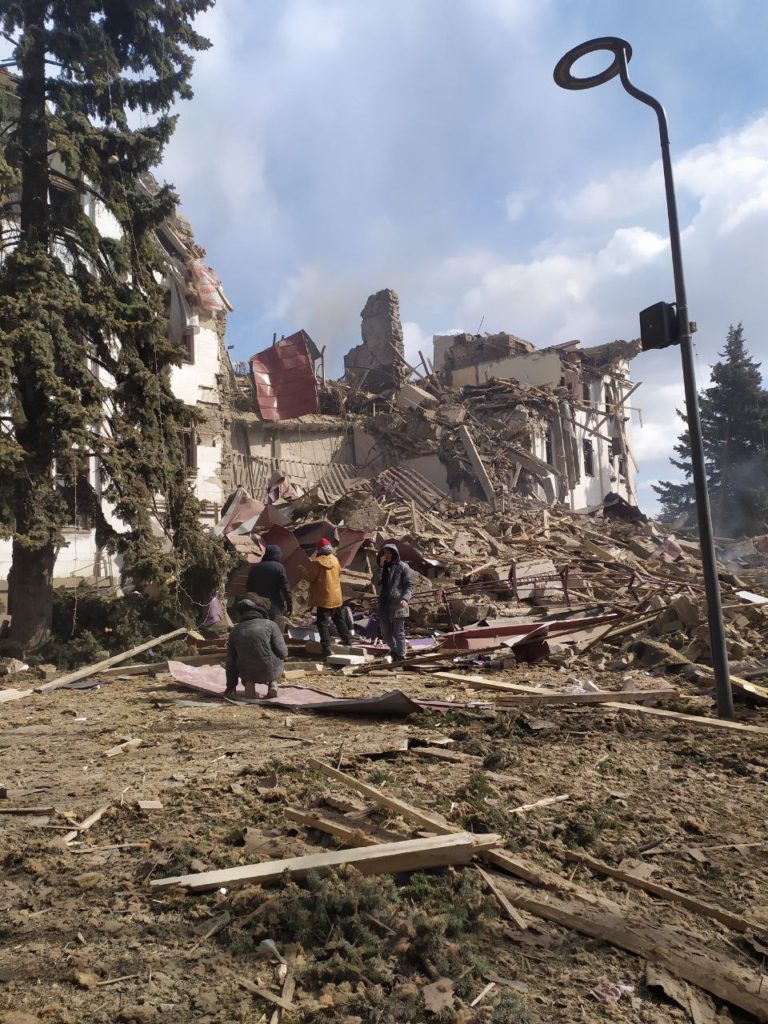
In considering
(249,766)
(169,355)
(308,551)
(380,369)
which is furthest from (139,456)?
(380,369)

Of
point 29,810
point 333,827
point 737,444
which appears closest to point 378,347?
point 737,444

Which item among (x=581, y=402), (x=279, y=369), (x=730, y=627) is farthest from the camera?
(x=581, y=402)

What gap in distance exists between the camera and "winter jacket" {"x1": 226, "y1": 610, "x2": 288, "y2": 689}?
8.53 m

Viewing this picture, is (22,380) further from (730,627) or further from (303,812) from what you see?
(730,627)

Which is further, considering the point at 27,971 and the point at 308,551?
the point at 308,551

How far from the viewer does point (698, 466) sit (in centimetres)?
684

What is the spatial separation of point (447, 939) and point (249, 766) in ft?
9.34

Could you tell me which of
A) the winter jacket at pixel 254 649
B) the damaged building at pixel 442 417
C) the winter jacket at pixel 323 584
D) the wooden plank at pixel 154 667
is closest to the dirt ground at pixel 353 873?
the winter jacket at pixel 254 649

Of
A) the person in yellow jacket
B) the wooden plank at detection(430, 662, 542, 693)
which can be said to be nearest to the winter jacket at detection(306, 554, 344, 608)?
the person in yellow jacket

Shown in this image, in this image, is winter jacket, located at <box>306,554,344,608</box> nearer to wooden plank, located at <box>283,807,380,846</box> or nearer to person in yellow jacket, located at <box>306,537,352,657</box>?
person in yellow jacket, located at <box>306,537,352,657</box>

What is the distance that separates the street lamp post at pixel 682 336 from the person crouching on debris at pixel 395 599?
5.34 m

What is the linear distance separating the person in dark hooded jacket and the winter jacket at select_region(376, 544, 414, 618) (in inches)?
64.1

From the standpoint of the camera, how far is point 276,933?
10.5 ft

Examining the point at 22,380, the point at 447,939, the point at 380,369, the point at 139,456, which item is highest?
the point at 380,369
